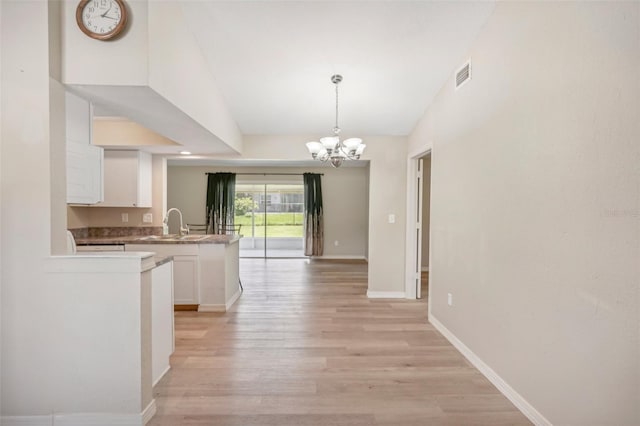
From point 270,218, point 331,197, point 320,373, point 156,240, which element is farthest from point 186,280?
point 331,197

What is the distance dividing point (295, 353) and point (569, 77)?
2881mm

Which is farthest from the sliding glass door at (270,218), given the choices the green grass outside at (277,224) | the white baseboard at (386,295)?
the white baseboard at (386,295)

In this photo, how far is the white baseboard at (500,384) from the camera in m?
2.02

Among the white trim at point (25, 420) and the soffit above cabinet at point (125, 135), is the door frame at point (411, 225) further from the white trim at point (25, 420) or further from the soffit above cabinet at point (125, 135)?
the white trim at point (25, 420)

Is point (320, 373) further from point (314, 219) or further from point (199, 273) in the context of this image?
point (314, 219)

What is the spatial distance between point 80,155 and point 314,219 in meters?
6.09

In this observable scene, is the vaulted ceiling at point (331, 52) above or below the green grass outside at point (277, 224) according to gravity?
above

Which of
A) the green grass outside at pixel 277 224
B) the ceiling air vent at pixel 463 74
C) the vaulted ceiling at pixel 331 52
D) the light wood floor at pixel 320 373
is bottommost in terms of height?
the light wood floor at pixel 320 373

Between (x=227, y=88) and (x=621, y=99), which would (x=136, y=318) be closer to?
(x=227, y=88)

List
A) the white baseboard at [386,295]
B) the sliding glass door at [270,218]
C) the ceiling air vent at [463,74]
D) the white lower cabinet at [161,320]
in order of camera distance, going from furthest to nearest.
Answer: the sliding glass door at [270,218] < the white baseboard at [386,295] < the ceiling air vent at [463,74] < the white lower cabinet at [161,320]

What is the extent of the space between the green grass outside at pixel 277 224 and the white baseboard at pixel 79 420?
649 cm

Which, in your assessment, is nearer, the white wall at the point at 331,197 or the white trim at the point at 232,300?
the white trim at the point at 232,300

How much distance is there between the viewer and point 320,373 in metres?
2.59

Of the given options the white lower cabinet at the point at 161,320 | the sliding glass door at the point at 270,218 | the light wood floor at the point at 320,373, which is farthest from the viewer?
the sliding glass door at the point at 270,218
